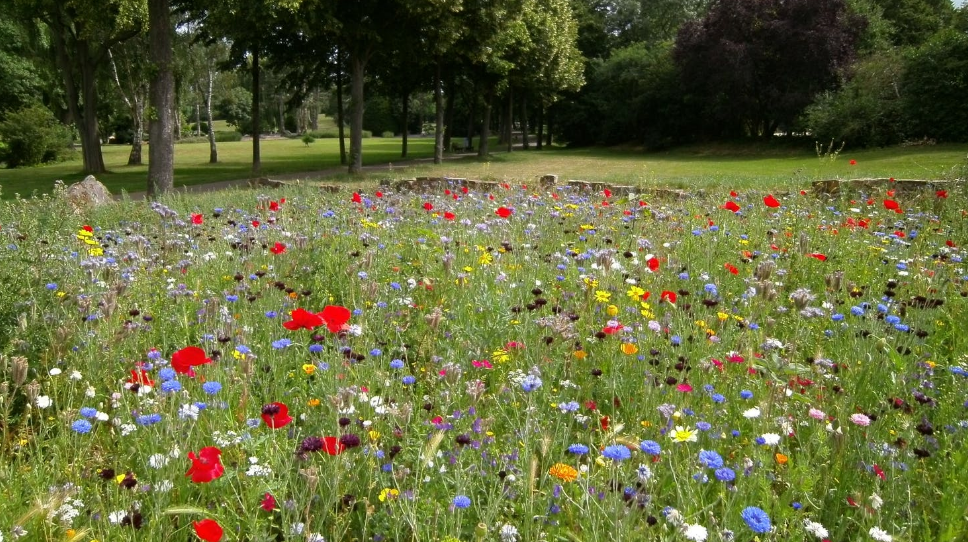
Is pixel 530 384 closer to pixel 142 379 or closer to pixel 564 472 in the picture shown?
pixel 564 472

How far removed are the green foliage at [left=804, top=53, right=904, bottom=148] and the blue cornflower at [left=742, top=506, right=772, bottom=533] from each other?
102 ft

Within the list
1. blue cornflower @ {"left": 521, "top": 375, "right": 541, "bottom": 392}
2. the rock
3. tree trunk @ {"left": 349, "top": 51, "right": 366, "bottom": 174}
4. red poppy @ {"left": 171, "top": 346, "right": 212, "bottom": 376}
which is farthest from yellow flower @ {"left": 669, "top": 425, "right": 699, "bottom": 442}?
tree trunk @ {"left": 349, "top": 51, "right": 366, "bottom": 174}

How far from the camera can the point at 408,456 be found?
230cm

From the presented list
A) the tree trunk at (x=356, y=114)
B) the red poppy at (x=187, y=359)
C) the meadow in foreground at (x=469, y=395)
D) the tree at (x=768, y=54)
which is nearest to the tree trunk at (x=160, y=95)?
the tree trunk at (x=356, y=114)

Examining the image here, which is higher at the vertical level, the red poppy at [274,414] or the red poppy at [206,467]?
the red poppy at [274,414]

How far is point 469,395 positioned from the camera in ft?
9.25

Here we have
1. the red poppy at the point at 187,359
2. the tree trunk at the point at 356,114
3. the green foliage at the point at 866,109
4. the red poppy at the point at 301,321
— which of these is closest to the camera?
the red poppy at the point at 187,359

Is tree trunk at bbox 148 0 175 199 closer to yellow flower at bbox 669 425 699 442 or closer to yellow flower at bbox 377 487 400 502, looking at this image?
yellow flower at bbox 377 487 400 502

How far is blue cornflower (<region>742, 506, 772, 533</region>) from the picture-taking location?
1591 mm

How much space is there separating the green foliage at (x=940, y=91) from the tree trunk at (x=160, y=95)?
94.0ft

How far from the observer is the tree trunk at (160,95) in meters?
14.4

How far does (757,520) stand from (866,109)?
34088 millimetres

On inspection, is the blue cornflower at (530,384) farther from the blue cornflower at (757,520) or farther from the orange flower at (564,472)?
the blue cornflower at (757,520)

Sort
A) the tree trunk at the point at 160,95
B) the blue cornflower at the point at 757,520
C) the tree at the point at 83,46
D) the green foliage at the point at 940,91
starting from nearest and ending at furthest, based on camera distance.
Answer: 1. the blue cornflower at the point at 757,520
2. the tree trunk at the point at 160,95
3. the tree at the point at 83,46
4. the green foliage at the point at 940,91
